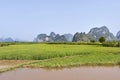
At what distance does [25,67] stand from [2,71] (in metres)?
2.66

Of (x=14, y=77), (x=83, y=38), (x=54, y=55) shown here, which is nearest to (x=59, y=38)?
(x=83, y=38)

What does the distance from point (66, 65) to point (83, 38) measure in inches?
3807

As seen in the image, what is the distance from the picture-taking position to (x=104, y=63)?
2083 centimetres

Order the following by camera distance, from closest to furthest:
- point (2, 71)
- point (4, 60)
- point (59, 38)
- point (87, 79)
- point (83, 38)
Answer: point (87, 79)
point (2, 71)
point (4, 60)
point (83, 38)
point (59, 38)

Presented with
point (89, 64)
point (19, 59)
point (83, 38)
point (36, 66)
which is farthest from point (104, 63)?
point (83, 38)

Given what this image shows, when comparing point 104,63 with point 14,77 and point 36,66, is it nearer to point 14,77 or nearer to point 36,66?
point 36,66

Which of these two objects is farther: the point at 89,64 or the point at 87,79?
the point at 89,64

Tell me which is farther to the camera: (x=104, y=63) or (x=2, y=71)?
(x=104, y=63)

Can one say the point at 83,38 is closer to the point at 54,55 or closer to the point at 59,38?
the point at 59,38

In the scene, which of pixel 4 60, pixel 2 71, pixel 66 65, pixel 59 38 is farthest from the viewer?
pixel 59 38

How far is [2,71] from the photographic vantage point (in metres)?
18.1

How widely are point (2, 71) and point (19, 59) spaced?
763 cm

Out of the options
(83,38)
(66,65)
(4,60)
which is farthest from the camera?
(83,38)

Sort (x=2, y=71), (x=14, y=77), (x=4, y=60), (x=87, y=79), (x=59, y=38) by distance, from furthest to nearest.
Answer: (x=59, y=38) → (x=4, y=60) → (x=2, y=71) → (x=14, y=77) → (x=87, y=79)
